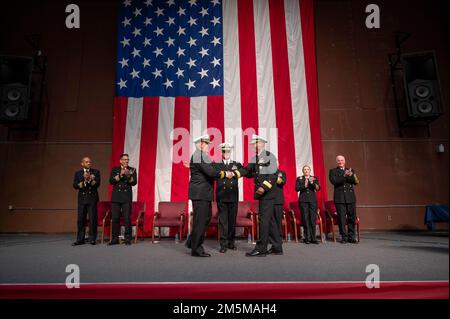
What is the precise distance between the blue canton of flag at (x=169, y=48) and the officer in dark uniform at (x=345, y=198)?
136 inches

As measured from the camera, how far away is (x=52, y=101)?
7.13 m

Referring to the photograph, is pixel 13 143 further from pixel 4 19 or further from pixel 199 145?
pixel 199 145

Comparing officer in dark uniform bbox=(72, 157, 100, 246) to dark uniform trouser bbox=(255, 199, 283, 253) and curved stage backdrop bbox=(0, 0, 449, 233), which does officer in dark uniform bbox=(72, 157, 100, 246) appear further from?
dark uniform trouser bbox=(255, 199, 283, 253)

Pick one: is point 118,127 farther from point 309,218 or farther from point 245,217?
point 309,218

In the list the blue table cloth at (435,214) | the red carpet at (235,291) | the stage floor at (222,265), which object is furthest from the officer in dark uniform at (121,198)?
the blue table cloth at (435,214)

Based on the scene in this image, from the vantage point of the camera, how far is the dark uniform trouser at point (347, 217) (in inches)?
206

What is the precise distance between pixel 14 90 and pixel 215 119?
446 centimetres

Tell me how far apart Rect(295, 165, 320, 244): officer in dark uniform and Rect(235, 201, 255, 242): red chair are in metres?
0.99

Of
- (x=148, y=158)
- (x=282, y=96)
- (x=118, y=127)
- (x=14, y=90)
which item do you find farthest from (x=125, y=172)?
(x=282, y=96)

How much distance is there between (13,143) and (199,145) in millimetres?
5648

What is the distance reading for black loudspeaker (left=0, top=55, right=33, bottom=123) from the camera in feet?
20.2

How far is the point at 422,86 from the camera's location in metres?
6.09

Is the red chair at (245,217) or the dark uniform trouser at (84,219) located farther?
the red chair at (245,217)

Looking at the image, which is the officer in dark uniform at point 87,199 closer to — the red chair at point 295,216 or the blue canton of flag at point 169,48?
the blue canton of flag at point 169,48
